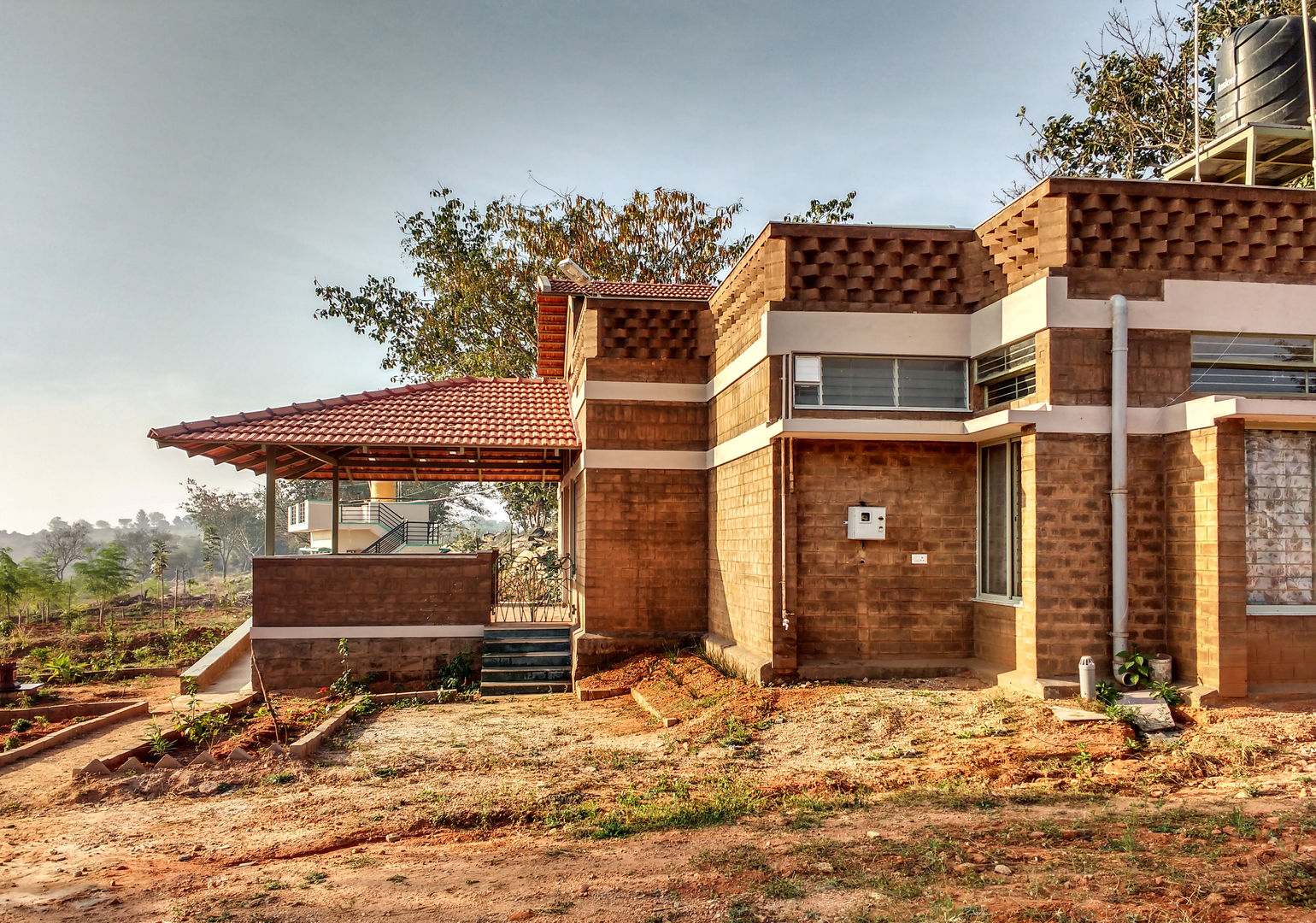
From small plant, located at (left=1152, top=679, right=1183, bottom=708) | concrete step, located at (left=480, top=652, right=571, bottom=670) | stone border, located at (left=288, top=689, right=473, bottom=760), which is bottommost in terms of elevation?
stone border, located at (left=288, top=689, right=473, bottom=760)

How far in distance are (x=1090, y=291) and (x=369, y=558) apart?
1064cm

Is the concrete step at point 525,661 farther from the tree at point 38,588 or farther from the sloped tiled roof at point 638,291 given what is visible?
the tree at point 38,588

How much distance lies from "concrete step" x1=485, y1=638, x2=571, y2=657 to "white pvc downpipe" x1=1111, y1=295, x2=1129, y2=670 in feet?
26.7

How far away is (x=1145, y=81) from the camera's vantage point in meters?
20.4

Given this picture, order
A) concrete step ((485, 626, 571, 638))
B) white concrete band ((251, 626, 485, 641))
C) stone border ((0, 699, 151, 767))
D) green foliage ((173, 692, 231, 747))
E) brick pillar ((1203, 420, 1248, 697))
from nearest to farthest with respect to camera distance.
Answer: brick pillar ((1203, 420, 1248, 697)) < green foliage ((173, 692, 231, 747)) < stone border ((0, 699, 151, 767)) < white concrete band ((251, 626, 485, 641)) < concrete step ((485, 626, 571, 638))

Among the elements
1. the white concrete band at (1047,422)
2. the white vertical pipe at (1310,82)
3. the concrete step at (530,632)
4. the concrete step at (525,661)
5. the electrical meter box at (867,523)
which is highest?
the white vertical pipe at (1310,82)

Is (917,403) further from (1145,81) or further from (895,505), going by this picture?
(1145,81)

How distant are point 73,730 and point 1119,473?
12.7 meters

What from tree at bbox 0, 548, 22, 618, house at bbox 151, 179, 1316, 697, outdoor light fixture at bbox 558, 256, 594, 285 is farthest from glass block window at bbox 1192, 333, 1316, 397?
tree at bbox 0, 548, 22, 618

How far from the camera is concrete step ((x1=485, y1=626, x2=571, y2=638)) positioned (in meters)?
14.2

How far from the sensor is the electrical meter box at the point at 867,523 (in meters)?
10.6

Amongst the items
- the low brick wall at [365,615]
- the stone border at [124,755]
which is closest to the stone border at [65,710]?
the low brick wall at [365,615]

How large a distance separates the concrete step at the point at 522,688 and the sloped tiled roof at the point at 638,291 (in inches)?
240

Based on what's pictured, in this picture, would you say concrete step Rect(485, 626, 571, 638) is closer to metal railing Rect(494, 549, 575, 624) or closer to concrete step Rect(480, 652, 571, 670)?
concrete step Rect(480, 652, 571, 670)
